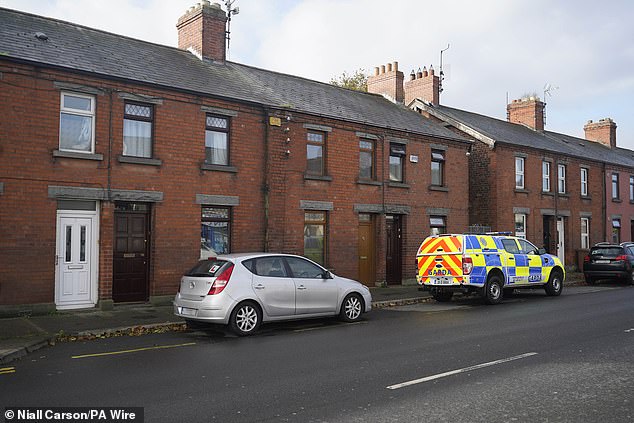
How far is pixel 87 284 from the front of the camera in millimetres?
13438

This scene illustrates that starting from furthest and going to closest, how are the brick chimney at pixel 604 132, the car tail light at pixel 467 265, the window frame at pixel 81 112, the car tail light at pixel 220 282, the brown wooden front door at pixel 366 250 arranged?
the brick chimney at pixel 604 132
the brown wooden front door at pixel 366 250
the car tail light at pixel 467 265
the window frame at pixel 81 112
the car tail light at pixel 220 282

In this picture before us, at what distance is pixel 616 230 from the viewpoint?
3170 centimetres

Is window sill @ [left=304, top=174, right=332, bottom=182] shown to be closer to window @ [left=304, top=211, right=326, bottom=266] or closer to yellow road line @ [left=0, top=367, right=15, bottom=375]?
window @ [left=304, top=211, right=326, bottom=266]

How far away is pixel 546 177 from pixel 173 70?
1930 centimetres

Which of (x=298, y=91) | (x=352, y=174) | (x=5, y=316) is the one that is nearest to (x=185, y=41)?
(x=298, y=91)

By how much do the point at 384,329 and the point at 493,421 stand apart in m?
5.72

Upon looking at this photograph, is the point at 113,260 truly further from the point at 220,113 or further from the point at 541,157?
the point at 541,157

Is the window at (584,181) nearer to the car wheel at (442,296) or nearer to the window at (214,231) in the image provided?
the car wheel at (442,296)

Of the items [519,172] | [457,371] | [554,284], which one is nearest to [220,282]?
[457,371]

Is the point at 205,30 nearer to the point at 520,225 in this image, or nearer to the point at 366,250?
the point at 366,250

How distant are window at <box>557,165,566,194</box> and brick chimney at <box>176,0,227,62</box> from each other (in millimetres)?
17969

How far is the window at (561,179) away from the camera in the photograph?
27875 millimetres

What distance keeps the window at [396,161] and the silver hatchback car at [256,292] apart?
364 inches

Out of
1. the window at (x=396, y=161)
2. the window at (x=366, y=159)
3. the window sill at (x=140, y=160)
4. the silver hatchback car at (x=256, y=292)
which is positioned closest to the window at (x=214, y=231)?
the window sill at (x=140, y=160)
